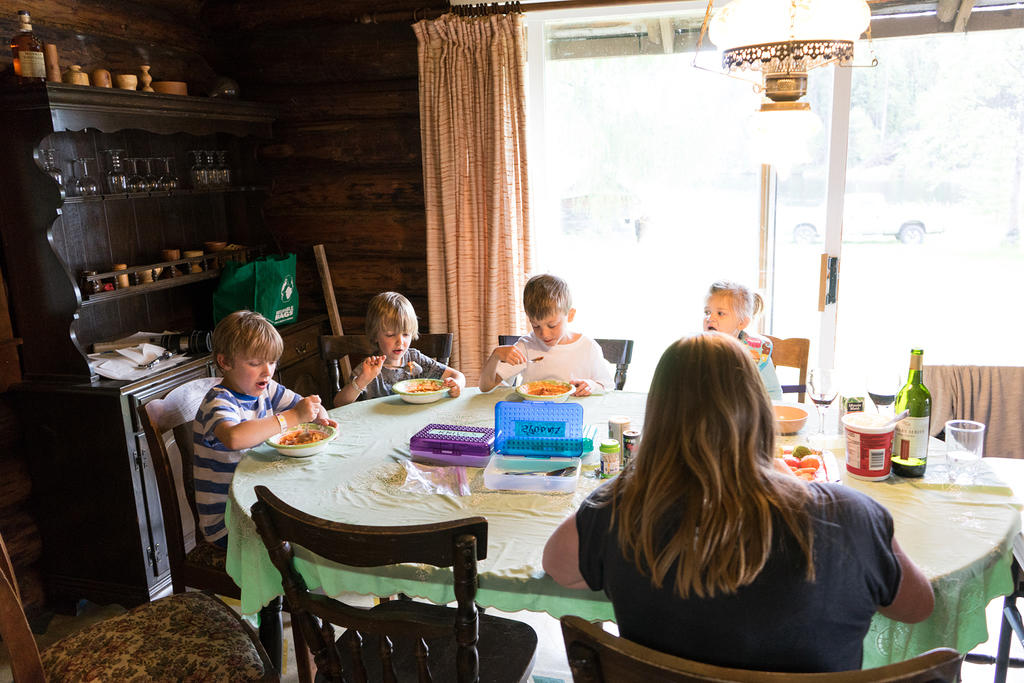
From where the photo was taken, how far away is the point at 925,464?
1.81 metres

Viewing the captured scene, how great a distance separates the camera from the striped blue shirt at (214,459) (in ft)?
6.98

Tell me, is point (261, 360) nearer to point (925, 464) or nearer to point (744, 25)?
point (744, 25)

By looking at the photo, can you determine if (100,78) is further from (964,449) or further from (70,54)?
(964,449)

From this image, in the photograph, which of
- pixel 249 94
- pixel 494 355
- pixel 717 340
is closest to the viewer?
pixel 717 340

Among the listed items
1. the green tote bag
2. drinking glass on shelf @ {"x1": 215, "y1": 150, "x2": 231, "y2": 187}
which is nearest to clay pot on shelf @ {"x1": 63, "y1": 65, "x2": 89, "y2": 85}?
drinking glass on shelf @ {"x1": 215, "y1": 150, "x2": 231, "y2": 187}

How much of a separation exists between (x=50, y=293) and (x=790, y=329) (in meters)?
3.01

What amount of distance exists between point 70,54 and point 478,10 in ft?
5.38

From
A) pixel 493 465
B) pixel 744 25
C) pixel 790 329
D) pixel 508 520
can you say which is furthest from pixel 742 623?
pixel 790 329

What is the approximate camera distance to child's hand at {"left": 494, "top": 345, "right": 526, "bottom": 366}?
2613 mm

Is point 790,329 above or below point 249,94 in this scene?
below

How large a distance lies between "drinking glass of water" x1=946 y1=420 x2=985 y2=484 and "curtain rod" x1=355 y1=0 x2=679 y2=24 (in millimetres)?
2309

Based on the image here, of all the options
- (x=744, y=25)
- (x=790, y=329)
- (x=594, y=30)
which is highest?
(x=594, y=30)

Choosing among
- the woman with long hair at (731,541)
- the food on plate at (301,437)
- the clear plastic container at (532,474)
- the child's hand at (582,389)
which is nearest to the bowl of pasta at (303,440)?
the food on plate at (301,437)

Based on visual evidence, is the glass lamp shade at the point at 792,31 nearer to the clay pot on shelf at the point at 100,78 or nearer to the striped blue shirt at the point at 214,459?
the striped blue shirt at the point at 214,459
